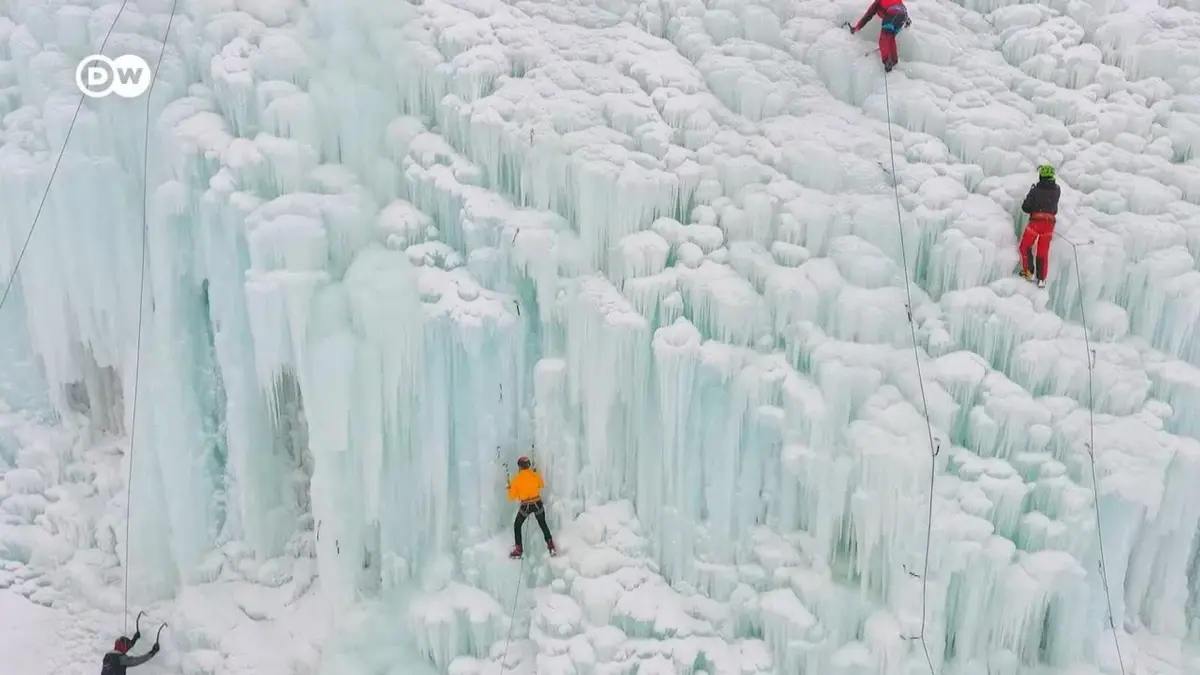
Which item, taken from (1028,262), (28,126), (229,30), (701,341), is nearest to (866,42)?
(1028,262)

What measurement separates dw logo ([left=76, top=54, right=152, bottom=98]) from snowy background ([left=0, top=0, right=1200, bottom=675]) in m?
0.08

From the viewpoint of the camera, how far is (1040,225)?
5.95 metres

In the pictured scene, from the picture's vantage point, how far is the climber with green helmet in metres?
5.91

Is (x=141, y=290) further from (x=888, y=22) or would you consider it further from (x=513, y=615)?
(x=888, y=22)

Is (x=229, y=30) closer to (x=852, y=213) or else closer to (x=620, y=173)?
(x=620, y=173)

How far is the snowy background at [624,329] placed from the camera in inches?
233

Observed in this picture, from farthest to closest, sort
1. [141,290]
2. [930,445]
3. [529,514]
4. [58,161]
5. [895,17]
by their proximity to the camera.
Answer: [141,290]
[58,161]
[895,17]
[529,514]
[930,445]

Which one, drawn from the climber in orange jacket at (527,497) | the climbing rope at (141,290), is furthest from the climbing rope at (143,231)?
the climber in orange jacket at (527,497)

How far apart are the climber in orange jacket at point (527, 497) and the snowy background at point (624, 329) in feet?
0.63

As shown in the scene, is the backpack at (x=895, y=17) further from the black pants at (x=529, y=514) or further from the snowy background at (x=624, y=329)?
the black pants at (x=529, y=514)

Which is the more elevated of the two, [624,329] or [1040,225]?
[1040,225]

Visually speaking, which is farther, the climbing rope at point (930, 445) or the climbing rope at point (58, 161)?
the climbing rope at point (58, 161)

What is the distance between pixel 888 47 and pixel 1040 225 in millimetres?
1696

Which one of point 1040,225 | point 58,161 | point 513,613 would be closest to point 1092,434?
point 1040,225
